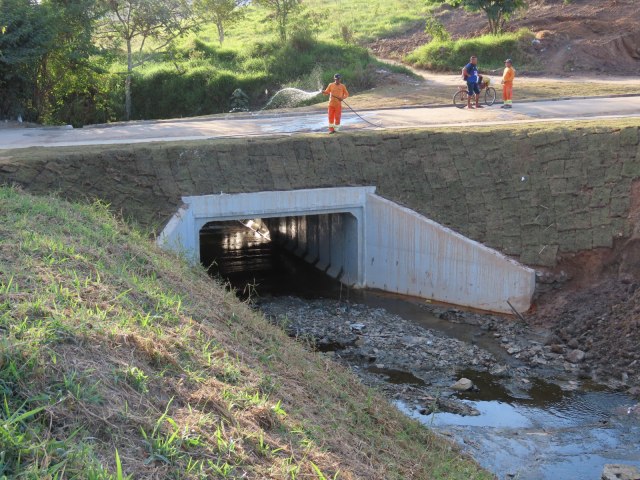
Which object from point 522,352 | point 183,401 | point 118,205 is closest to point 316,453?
point 183,401

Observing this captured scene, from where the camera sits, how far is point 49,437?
5.25 m

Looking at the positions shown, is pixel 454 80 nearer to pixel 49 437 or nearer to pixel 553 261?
pixel 553 261

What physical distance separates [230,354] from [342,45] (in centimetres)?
2816

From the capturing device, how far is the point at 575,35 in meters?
33.6

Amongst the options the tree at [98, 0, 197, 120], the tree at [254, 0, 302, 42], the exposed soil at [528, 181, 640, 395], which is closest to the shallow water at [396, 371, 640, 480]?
the exposed soil at [528, 181, 640, 395]

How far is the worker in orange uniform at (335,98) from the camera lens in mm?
19453

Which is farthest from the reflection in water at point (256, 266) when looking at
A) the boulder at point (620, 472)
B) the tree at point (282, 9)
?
the tree at point (282, 9)

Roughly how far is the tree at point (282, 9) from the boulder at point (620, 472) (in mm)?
28175

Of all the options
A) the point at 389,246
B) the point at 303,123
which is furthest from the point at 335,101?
the point at 389,246

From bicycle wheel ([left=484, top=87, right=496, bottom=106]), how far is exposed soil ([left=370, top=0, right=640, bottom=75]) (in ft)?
25.3

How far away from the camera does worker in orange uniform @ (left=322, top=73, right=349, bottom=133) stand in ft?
63.8

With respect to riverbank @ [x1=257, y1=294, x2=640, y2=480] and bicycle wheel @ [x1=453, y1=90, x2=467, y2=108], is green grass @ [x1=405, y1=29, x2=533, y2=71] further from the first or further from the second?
riverbank @ [x1=257, y1=294, x2=640, y2=480]

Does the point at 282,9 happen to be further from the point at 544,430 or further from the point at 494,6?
the point at 544,430

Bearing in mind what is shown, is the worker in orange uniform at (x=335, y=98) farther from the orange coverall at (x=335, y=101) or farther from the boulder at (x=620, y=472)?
the boulder at (x=620, y=472)
